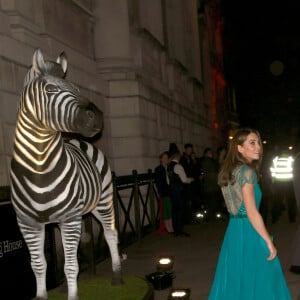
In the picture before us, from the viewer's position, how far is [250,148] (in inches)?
200

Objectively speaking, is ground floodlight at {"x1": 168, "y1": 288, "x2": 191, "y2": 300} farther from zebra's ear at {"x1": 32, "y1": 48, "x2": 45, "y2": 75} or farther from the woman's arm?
zebra's ear at {"x1": 32, "y1": 48, "x2": 45, "y2": 75}

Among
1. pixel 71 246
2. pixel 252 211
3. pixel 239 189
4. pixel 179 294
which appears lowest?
pixel 179 294

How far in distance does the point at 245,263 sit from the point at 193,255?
4.77 meters

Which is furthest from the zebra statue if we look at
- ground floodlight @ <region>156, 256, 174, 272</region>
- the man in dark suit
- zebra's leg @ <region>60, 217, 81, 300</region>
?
the man in dark suit

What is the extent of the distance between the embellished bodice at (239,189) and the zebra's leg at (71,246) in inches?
55.3

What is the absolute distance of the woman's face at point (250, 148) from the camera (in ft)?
16.7

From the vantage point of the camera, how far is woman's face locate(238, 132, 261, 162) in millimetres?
5078

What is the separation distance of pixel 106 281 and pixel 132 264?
2.74 meters

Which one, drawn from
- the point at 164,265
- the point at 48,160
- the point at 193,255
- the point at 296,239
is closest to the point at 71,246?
the point at 48,160

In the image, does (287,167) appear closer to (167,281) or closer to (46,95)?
(167,281)

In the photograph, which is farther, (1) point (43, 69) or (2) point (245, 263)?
(2) point (245, 263)

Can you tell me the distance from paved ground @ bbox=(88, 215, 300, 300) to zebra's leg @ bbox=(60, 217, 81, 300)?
6.71 ft

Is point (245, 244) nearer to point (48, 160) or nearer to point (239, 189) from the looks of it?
point (239, 189)

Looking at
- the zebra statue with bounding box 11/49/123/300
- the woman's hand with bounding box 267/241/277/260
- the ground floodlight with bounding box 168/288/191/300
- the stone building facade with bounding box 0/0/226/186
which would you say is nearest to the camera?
the zebra statue with bounding box 11/49/123/300
